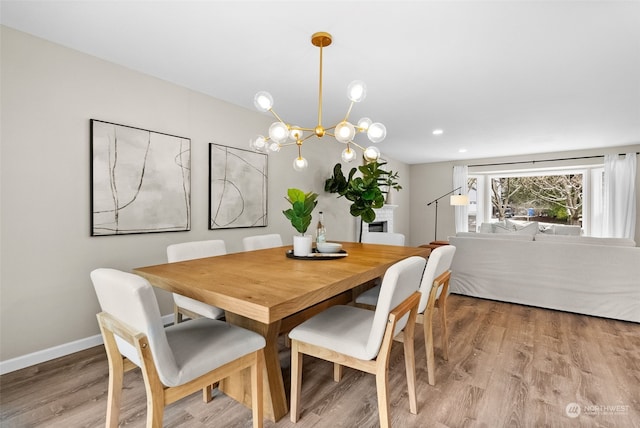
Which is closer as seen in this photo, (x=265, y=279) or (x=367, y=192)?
(x=265, y=279)

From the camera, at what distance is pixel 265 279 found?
149cm

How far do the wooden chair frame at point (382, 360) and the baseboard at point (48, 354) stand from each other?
6.06 feet

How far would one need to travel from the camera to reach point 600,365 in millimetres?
2217

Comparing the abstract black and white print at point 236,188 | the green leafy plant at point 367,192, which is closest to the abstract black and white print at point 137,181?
the abstract black and white print at point 236,188

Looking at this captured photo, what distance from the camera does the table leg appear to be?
1604mm

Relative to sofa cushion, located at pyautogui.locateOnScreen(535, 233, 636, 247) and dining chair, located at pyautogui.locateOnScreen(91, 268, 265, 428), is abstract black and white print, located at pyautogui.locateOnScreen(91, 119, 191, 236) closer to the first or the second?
dining chair, located at pyautogui.locateOnScreen(91, 268, 265, 428)

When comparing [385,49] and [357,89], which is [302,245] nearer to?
[357,89]

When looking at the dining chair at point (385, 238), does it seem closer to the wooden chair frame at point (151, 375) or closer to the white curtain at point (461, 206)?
the wooden chair frame at point (151, 375)

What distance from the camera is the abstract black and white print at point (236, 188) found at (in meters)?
3.25

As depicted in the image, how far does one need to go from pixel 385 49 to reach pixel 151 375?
2.40 metres

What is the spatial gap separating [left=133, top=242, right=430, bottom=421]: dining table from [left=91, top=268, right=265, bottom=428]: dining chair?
0.17m

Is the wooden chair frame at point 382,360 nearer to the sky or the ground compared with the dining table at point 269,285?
nearer to the ground

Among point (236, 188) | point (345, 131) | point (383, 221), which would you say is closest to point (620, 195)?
point (383, 221)

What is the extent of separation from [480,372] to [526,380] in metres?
0.26
